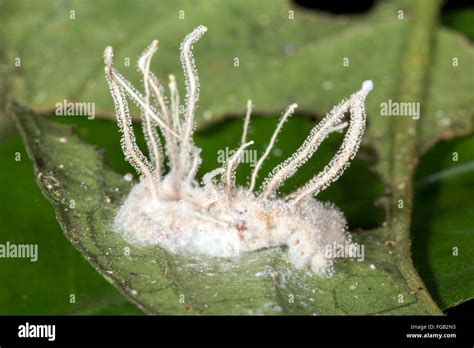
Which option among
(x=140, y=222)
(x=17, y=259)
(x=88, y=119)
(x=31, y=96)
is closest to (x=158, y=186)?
(x=140, y=222)

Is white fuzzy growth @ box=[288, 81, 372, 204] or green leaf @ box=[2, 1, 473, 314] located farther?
green leaf @ box=[2, 1, 473, 314]

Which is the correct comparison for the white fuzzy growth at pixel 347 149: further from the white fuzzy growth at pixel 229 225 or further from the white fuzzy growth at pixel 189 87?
the white fuzzy growth at pixel 189 87

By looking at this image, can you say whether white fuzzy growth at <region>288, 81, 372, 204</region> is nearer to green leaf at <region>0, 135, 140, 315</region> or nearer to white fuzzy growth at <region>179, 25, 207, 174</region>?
white fuzzy growth at <region>179, 25, 207, 174</region>

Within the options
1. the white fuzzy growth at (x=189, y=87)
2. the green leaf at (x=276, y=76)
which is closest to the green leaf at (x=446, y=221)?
the green leaf at (x=276, y=76)

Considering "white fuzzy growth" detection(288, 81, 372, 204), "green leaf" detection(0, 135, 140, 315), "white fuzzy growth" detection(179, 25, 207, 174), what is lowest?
"green leaf" detection(0, 135, 140, 315)

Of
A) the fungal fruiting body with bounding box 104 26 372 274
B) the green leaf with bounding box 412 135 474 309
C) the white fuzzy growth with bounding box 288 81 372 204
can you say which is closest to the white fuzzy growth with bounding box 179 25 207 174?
the fungal fruiting body with bounding box 104 26 372 274

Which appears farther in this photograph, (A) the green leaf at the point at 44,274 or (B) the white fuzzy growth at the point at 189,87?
(B) the white fuzzy growth at the point at 189,87
